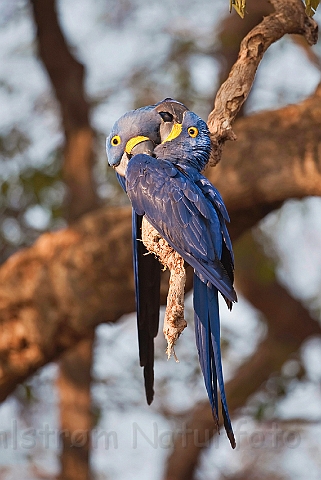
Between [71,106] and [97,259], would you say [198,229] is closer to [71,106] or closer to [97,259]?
[97,259]

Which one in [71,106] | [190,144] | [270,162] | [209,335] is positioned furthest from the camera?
[71,106]

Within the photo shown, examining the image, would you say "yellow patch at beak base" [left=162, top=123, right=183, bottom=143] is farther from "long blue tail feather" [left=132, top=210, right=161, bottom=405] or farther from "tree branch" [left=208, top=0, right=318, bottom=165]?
"long blue tail feather" [left=132, top=210, right=161, bottom=405]

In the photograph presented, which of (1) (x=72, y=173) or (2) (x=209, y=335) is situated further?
(1) (x=72, y=173)

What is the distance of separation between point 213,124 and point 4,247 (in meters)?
3.59

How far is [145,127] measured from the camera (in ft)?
7.86

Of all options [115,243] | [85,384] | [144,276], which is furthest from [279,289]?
[144,276]

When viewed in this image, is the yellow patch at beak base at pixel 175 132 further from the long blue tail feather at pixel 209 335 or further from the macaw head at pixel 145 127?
the long blue tail feather at pixel 209 335

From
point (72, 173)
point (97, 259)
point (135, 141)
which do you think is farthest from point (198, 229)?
point (72, 173)

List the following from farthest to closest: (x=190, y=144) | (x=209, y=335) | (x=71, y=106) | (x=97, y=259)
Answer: (x=71, y=106) < (x=97, y=259) < (x=190, y=144) < (x=209, y=335)

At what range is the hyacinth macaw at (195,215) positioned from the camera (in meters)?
2.11

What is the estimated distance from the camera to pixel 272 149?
3721 mm

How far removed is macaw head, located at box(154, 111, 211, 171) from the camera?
2.32m

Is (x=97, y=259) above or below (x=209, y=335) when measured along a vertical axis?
below

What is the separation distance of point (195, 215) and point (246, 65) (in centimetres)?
56
